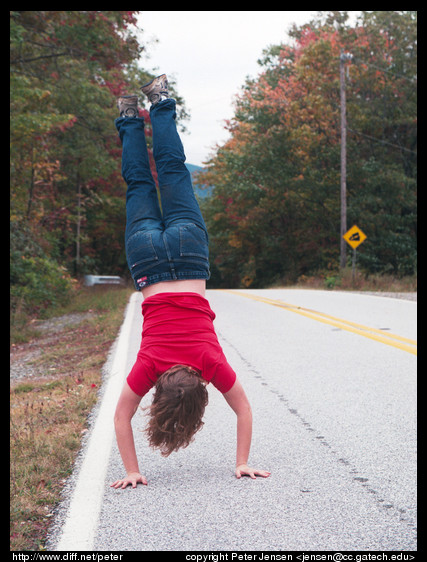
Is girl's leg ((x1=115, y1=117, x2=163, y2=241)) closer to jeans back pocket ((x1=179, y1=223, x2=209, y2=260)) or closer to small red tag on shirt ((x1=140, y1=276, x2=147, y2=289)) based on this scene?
jeans back pocket ((x1=179, y1=223, x2=209, y2=260))

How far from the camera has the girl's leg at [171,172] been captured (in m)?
4.71

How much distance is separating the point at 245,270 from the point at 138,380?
44.0 metres

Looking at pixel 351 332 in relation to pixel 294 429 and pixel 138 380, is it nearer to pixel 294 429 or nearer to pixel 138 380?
pixel 294 429

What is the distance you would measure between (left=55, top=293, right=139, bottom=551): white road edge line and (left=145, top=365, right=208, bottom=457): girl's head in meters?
0.55

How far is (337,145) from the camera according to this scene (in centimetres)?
3588

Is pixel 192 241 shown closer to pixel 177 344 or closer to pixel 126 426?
pixel 177 344

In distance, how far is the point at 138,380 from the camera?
158 inches

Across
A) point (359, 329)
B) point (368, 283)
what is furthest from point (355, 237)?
point (359, 329)

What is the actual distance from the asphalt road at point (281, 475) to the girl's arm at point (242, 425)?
0.07 meters

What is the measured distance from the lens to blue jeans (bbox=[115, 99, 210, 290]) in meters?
4.36

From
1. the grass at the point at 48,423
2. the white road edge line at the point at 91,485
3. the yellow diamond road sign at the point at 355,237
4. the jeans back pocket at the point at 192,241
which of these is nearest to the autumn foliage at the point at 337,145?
the yellow diamond road sign at the point at 355,237

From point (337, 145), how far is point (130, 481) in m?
33.7

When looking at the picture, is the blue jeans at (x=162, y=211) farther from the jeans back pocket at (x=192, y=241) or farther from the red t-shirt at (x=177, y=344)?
the red t-shirt at (x=177, y=344)
